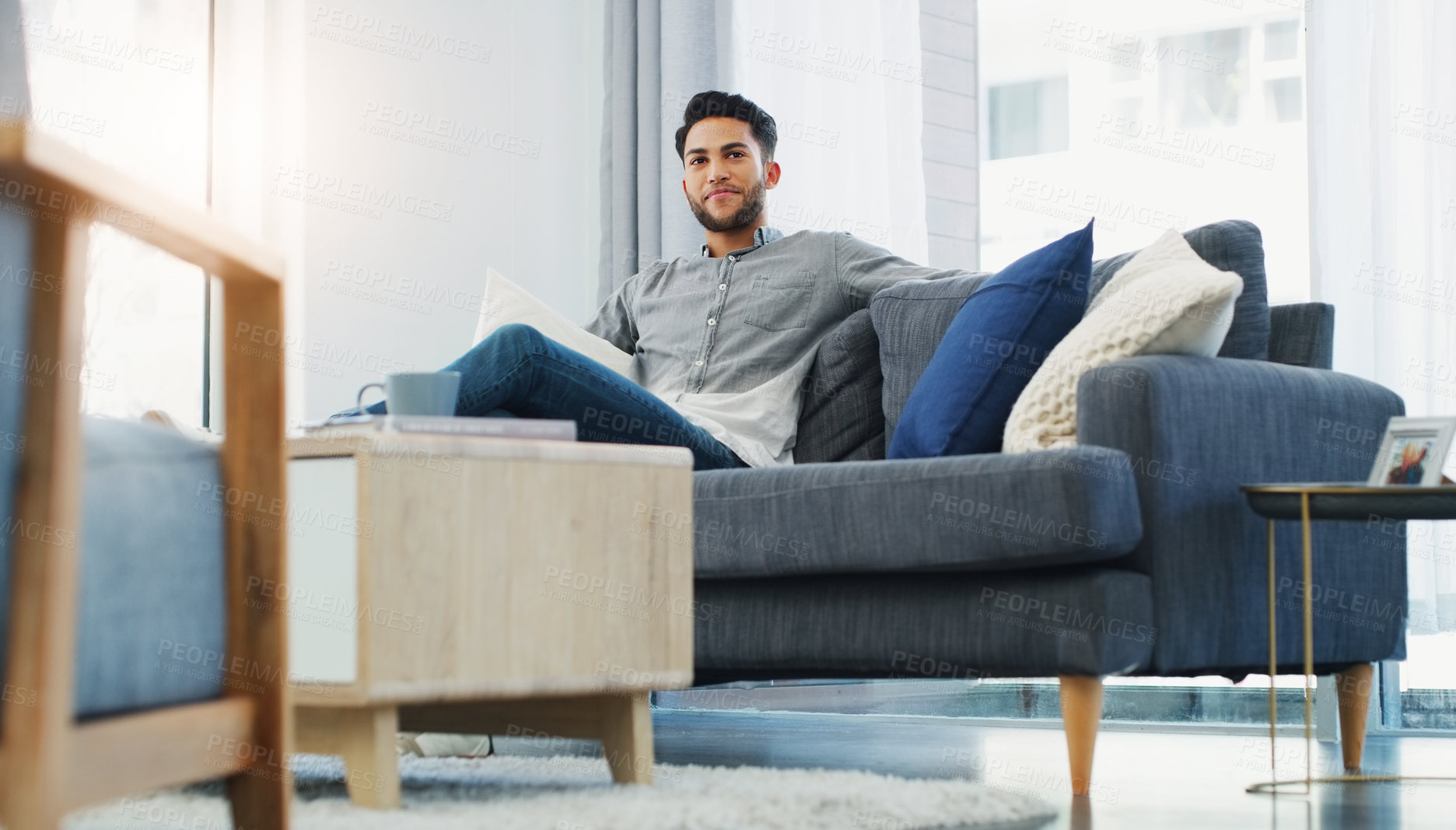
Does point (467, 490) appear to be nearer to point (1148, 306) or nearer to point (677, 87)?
point (1148, 306)

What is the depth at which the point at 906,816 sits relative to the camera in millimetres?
1578

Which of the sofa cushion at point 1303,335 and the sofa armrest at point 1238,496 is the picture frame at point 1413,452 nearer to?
the sofa armrest at point 1238,496

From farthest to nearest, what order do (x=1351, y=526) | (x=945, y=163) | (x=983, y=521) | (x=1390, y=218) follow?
1. (x=945, y=163)
2. (x=1390, y=218)
3. (x=1351, y=526)
4. (x=983, y=521)

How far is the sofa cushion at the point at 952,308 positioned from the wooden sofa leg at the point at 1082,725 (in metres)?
0.67

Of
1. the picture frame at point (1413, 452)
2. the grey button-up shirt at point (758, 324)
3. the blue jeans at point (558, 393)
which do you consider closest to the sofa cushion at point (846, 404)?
the grey button-up shirt at point (758, 324)

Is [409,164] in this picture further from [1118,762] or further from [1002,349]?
[1118,762]

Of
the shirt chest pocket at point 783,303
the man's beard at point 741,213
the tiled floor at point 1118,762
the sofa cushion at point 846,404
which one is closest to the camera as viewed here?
the tiled floor at point 1118,762

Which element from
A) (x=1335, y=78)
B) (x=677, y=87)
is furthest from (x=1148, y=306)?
(x=677, y=87)

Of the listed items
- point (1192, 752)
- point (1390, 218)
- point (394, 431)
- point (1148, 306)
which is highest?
point (1390, 218)

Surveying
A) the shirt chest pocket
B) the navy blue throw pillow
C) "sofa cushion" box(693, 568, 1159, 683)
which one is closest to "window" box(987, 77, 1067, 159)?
the shirt chest pocket

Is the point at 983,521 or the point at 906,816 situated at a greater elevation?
the point at 983,521

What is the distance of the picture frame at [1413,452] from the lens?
6.64 ft

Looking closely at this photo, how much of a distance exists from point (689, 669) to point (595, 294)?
265 centimetres

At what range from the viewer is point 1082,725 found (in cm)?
195
